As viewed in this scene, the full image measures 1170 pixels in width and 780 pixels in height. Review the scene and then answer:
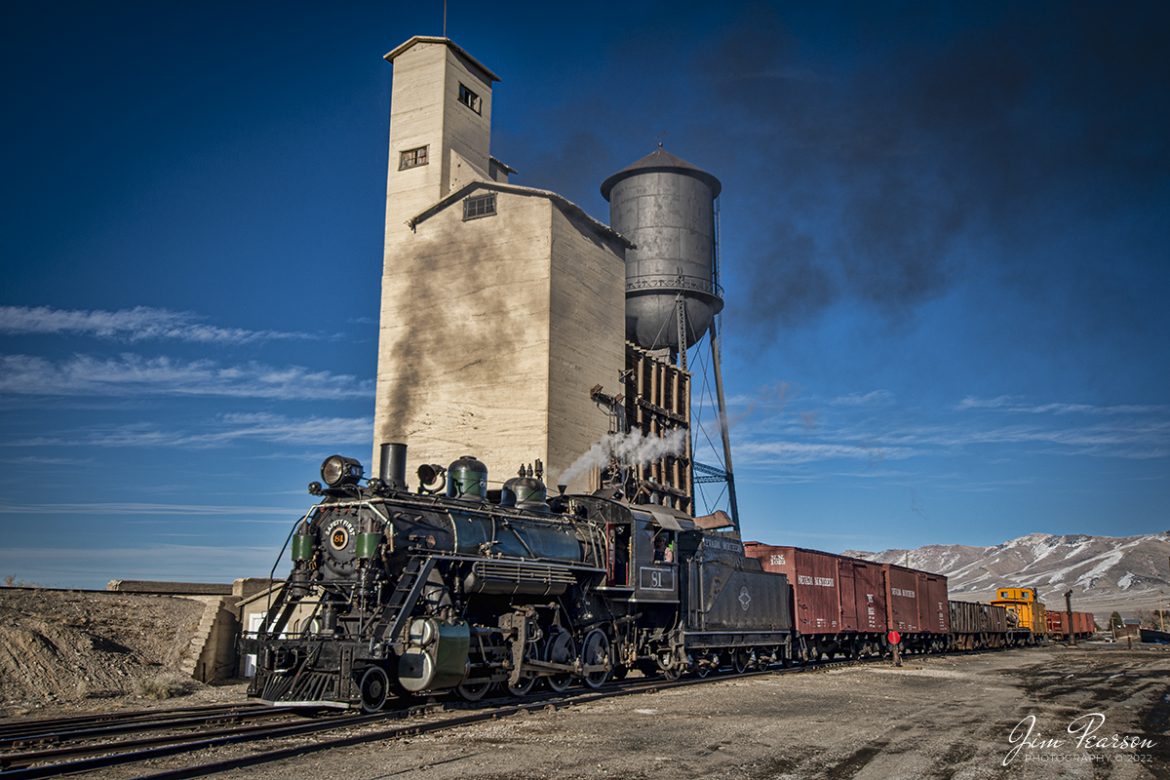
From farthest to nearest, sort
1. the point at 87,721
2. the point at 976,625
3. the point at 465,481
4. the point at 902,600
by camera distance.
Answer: the point at 976,625, the point at 902,600, the point at 465,481, the point at 87,721

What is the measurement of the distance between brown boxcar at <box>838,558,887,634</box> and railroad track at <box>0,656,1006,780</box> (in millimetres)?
13342

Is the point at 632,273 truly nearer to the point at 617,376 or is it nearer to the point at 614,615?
the point at 617,376

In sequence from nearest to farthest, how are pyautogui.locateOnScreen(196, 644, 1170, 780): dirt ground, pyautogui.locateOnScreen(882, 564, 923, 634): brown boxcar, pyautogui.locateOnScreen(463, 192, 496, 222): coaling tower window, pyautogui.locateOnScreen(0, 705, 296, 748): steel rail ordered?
pyautogui.locateOnScreen(196, 644, 1170, 780): dirt ground → pyautogui.locateOnScreen(0, 705, 296, 748): steel rail → pyautogui.locateOnScreen(882, 564, 923, 634): brown boxcar → pyautogui.locateOnScreen(463, 192, 496, 222): coaling tower window

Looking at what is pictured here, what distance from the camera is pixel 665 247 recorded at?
1613 inches

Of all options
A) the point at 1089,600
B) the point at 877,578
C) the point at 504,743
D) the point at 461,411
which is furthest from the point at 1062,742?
the point at 1089,600

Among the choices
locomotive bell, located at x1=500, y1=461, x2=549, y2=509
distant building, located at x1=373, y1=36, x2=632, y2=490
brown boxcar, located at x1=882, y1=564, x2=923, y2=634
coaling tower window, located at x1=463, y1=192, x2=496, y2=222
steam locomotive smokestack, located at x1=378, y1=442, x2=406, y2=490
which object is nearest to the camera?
steam locomotive smokestack, located at x1=378, y1=442, x2=406, y2=490

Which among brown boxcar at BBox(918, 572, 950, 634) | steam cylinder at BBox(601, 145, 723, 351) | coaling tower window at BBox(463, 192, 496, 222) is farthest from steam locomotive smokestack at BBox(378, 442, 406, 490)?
steam cylinder at BBox(601, 145, 723, 351)

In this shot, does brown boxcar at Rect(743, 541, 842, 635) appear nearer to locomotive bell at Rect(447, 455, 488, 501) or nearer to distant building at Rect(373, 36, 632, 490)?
distant building at Rect(373, 36, 632, 490)

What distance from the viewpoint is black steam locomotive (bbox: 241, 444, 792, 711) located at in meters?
11.9

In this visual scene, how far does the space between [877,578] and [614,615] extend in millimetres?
14269

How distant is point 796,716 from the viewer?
12.1 metres

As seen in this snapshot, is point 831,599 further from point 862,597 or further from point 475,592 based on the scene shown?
point 475,592

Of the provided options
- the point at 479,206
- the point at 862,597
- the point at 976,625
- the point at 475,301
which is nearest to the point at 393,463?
the point at 862,597

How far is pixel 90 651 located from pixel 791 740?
13.6 metres
